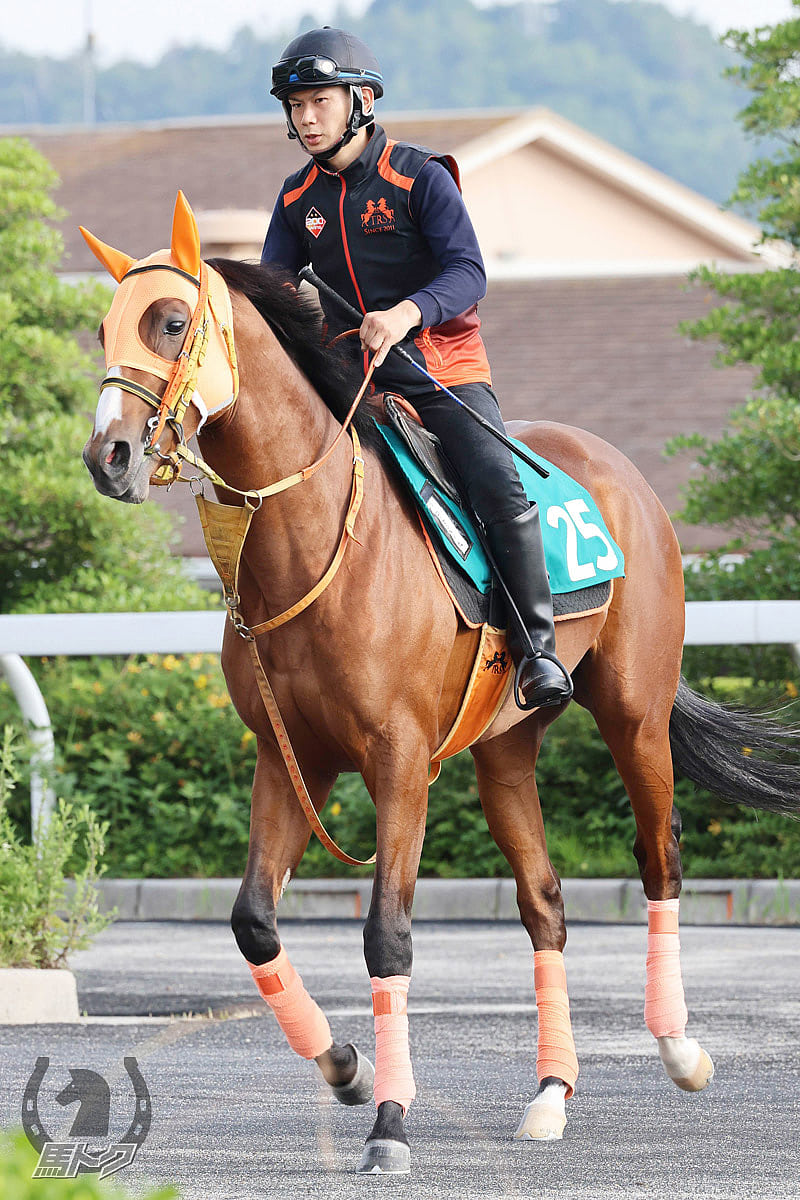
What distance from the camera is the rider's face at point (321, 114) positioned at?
5277mm

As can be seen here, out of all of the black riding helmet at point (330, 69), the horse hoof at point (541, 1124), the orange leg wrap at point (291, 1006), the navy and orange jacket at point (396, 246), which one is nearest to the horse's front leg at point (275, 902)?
the orange leg wrap at point (291, 1006)

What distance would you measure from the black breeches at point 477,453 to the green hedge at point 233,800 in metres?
5.35

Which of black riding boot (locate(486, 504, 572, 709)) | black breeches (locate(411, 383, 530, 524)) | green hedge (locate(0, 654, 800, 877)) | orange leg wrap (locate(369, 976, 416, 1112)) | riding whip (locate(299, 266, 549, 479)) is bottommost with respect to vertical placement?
green hedge (locate(0, 654, 800, 877))

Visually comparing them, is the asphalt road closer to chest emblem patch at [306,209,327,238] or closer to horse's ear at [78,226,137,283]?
horse's ear at [78,226,137,283]

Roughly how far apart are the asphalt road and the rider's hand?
7.58ft

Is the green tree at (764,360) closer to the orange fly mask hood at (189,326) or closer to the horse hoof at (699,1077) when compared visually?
the horse hoof at (699,1077)

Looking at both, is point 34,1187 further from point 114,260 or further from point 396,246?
point 396,246

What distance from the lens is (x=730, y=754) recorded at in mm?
6797

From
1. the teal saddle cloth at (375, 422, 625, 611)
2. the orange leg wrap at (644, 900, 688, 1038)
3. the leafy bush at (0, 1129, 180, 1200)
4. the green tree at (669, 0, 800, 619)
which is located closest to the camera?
the leafy bush at (0, 1129, 180, 1200)

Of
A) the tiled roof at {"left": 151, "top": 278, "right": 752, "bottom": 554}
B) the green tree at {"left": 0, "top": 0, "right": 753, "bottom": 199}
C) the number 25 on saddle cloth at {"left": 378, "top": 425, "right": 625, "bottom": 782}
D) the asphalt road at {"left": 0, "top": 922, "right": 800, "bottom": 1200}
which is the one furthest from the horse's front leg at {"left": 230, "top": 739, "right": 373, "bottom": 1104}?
the green tree at {"left": 0, "top": 0, "right": 753, "bottom": 199}

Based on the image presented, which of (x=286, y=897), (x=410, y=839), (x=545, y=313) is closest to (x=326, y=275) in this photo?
(x=410, y=839)

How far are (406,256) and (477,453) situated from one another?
67 centimetres

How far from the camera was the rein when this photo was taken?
15.0ft

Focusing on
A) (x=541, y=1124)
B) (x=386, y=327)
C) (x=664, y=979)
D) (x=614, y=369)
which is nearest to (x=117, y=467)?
(x=386, y=327)
